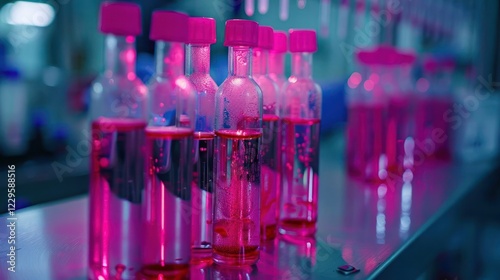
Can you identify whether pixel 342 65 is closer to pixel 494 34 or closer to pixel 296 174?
pixel 494 34

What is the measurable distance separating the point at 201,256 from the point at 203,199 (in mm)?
92

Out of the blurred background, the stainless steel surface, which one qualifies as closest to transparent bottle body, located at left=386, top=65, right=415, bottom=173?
the stainless steel surface

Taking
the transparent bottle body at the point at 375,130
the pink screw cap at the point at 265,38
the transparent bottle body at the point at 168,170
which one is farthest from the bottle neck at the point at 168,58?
the transparent bottle body at the point at 375,130

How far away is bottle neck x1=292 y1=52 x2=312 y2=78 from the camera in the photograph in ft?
3.38

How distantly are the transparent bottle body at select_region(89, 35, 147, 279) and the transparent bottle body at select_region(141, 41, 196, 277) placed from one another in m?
0.02

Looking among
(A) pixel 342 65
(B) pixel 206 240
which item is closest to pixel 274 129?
(B) pixel 206 240

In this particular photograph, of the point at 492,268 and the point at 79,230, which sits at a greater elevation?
the point at 79,230

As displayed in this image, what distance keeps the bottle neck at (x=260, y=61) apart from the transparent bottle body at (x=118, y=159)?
32 centimetres

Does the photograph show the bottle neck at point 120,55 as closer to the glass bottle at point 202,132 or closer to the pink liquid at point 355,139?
the glass bottle at point 202,132

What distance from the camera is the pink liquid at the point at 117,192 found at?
68cm

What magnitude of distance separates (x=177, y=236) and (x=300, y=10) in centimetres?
228

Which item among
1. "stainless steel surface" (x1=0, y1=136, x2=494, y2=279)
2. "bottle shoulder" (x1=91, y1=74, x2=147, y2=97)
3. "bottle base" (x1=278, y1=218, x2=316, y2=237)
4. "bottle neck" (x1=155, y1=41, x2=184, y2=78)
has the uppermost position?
"bottle neck" (x1=155, y1=41, x2=184, y2=78)

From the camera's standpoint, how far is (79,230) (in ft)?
3.31

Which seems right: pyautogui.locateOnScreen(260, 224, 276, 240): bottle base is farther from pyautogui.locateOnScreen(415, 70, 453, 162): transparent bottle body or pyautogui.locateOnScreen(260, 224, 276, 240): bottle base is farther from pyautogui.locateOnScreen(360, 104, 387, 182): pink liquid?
pyautogui.locateOnScreen(415, 70, 453, 162): transparent bottle body
